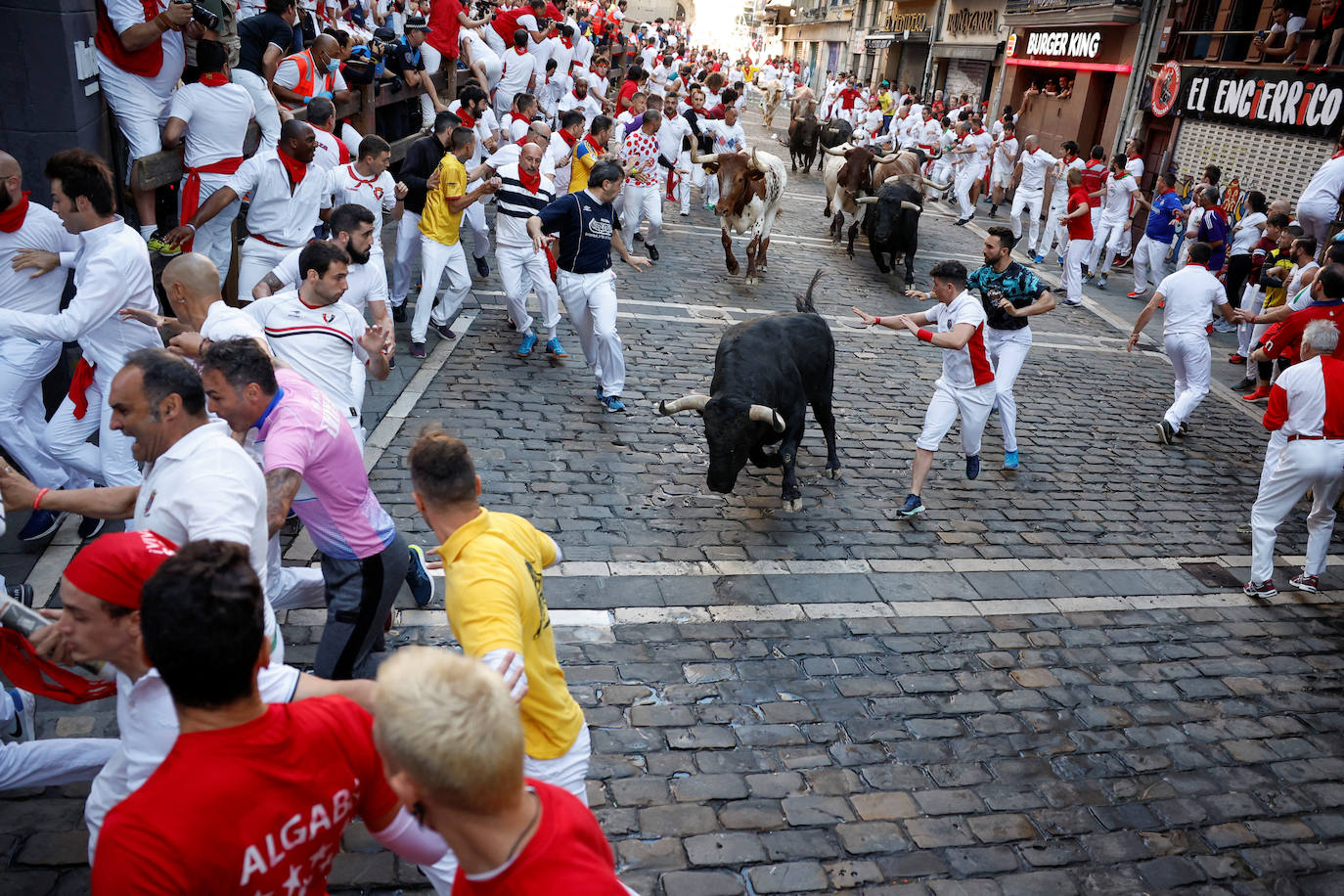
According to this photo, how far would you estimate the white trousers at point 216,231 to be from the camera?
7770mm

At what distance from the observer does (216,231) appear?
807 cm

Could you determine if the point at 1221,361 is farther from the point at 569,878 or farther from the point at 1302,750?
the point at 569,878

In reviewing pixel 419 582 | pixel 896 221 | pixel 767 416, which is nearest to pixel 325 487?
pixel 419 582

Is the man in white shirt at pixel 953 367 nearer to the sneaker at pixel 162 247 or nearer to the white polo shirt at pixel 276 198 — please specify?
the white polo shirt at pixel 276 198

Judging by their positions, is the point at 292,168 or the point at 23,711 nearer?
the point at 23,711

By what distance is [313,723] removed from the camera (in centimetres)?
231

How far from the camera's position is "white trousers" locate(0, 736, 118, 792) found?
3.31m

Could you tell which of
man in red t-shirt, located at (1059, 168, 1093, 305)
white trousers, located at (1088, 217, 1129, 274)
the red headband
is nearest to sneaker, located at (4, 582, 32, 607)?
the red headband

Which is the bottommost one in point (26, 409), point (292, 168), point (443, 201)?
point (26, 409)

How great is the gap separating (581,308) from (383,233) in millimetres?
6128

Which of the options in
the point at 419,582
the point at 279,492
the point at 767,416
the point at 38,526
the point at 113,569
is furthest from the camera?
the point at 767,416

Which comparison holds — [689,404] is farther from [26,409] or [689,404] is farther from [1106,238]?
[1106,238]

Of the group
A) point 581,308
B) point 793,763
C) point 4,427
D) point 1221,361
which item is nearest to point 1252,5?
point 1221,361

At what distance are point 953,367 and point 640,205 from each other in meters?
7.60
